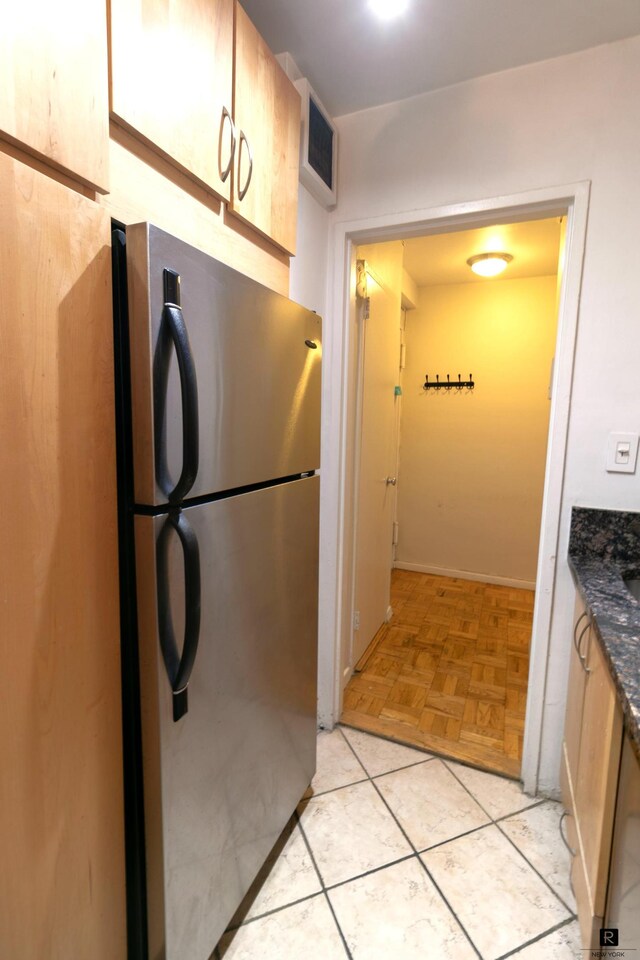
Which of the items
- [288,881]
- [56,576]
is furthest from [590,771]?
[56,576]

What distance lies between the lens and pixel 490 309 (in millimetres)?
3602

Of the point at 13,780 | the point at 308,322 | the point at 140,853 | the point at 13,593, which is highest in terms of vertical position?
the point at 308,322

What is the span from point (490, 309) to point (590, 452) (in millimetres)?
2482

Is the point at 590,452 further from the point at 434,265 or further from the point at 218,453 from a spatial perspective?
the point at 434,265

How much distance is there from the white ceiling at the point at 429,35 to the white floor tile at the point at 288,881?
8.14ft

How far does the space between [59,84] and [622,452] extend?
1658 mm

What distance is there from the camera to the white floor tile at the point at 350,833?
1.39m

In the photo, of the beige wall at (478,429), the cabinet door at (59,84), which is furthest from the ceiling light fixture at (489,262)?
the cabinet door at (59,84)

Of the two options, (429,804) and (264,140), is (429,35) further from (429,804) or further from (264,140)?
(429,804)

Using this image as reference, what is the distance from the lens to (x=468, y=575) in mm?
3865

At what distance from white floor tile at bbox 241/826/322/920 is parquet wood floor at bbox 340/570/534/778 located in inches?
24.9

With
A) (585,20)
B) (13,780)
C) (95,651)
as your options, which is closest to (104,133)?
(95,651)

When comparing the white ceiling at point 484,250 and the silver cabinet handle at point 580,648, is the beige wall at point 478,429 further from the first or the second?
the silver cabinet handle at point 580,648

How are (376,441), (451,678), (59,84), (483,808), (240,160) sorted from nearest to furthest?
(59,84) < (240,160) < (483,808) < (451,678) < (376,441)
